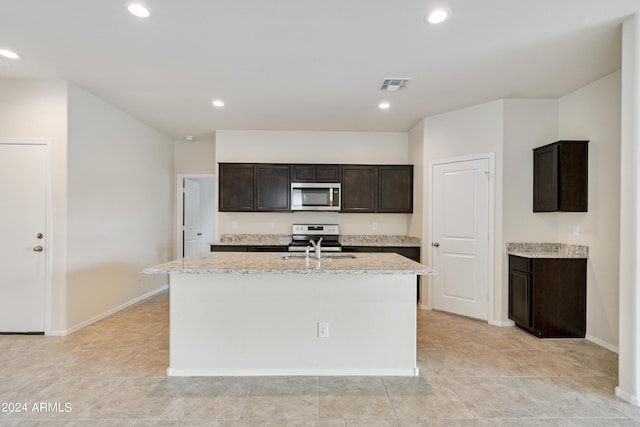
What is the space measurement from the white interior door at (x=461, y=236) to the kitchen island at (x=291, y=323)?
190cm

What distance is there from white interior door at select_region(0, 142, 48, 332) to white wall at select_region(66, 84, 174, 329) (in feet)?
0.90

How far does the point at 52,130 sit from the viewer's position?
11.3 ft

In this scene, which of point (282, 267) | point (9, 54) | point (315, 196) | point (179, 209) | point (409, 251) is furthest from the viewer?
point (179, 209)

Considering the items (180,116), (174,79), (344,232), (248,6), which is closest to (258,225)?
(344,232)

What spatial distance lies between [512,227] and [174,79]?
4220 millimetres

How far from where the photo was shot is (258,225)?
5.41 m

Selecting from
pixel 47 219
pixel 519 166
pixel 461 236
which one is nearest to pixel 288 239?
pixel 461 236

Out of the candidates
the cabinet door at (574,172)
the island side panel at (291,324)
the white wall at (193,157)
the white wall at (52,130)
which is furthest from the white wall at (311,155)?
the island side panel at (291,324)

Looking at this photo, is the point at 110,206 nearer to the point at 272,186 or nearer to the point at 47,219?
the point at 47,219

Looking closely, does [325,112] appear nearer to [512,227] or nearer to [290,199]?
[290,199]

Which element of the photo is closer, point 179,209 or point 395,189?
point 395,189

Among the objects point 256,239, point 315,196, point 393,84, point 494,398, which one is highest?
point 393,84

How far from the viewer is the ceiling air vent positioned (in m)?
3.35

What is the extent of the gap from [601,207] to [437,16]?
2.66 metres
